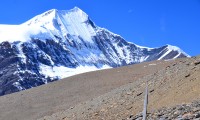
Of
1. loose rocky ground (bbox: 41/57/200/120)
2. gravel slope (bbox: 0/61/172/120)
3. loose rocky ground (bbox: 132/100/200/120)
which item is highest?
gravel slope (bbox: 0/61/172/120)

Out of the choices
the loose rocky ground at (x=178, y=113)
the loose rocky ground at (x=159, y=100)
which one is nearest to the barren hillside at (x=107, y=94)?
the loose rocky ground at (x=159, y=100)

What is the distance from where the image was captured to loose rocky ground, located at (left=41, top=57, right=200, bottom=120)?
1983 cm

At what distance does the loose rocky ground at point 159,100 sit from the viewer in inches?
781

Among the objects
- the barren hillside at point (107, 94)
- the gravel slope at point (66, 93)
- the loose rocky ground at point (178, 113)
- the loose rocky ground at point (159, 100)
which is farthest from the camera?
the gravel slope at point (66, 93)

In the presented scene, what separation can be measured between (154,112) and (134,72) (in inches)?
1083

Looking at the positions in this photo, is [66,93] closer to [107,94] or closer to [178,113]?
[107,94]

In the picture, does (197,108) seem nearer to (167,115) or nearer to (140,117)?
(167,115)

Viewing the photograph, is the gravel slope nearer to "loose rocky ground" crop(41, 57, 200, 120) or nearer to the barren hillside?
the barren hillside

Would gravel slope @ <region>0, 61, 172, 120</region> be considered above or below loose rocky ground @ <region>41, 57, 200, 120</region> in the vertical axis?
above

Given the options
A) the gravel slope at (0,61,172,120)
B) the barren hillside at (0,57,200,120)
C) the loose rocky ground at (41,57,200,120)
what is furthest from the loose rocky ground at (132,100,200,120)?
the gravel slope at (0,61,172,120)

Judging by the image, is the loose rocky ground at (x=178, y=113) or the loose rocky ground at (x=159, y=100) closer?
the loose rocky ground at (x=178, y=113)

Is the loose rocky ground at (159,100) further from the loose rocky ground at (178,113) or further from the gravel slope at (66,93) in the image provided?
the gravel slope at (66,93)

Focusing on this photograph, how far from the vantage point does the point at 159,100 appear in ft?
77.0

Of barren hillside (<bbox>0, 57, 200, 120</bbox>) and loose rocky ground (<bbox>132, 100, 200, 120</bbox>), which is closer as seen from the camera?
loose rocky ground (<bbox>132, 100, 200, 120</bbox>)
